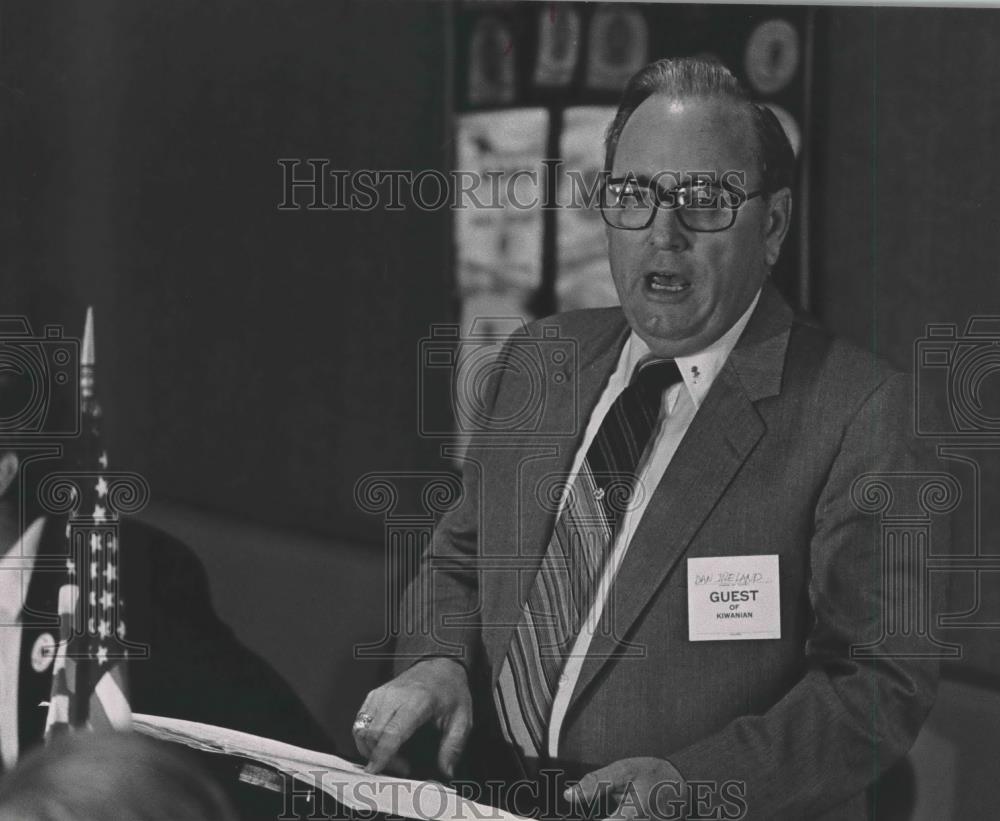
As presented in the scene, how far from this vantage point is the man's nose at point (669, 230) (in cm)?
301

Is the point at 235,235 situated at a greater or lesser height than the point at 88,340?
greater

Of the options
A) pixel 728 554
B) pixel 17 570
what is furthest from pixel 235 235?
pixel 728 554

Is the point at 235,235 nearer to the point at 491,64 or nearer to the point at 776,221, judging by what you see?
the point at 491,64

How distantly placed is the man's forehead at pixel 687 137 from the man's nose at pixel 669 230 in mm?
88

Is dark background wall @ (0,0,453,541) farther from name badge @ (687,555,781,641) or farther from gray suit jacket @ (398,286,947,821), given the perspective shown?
name badge @ (687,555,781,641)

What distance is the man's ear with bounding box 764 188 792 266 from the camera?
9.93ft

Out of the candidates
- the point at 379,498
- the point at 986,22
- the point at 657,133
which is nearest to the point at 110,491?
the point at 379,498

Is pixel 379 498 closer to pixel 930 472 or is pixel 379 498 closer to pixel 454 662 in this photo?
pixel 454 662

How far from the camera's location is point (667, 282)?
3029 mm

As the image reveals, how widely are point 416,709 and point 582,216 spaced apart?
1.08 m

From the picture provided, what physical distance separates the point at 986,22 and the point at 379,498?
1.61 meters

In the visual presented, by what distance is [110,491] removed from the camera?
10.0 feet

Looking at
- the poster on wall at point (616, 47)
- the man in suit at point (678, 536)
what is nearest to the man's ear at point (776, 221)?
the man in suit at point (678, 536)

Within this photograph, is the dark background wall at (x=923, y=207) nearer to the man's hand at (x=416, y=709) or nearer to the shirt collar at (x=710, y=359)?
the shirt collar at (x=710, y=359)
